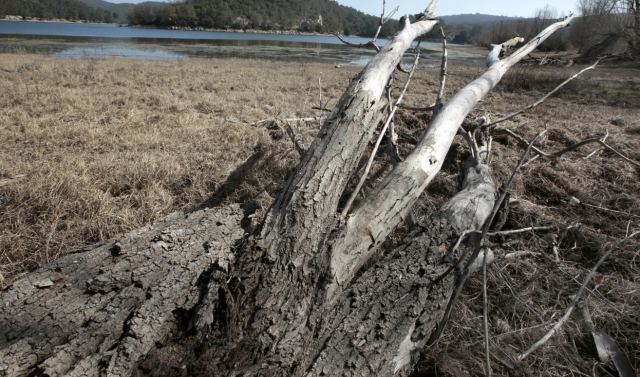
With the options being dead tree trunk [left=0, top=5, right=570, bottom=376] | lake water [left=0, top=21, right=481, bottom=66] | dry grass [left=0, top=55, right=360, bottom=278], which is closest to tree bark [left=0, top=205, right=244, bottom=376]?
dead tree trunk [left=0, top=5, right=570, bottom=376]

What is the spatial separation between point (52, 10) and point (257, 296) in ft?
554

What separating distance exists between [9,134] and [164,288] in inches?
167

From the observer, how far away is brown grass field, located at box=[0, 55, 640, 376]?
1.95m

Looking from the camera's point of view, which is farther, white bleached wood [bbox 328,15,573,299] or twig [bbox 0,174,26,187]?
twig [bbox 0,174,26,187]

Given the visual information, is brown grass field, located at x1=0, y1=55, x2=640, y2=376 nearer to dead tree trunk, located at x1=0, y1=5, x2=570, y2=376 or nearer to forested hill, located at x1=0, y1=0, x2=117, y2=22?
dead tree trunk, located at x1=0, y1=5, x2=570, y2=376

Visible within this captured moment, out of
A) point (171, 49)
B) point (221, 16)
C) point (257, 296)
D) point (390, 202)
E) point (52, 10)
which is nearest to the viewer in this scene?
point (257, 296)

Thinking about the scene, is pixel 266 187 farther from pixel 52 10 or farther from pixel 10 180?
pixel 52 10

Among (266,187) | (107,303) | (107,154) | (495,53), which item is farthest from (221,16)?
(107,303)

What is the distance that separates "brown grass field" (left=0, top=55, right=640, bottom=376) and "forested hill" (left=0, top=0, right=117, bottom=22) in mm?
141468

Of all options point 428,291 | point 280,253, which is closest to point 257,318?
point 280,253

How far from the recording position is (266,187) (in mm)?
3518

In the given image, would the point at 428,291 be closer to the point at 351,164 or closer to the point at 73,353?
the point at 351,164

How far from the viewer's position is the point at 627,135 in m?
5.40

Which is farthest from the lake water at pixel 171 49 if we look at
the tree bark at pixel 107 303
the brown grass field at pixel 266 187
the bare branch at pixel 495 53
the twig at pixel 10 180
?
the tree bark at pixel 107 303
